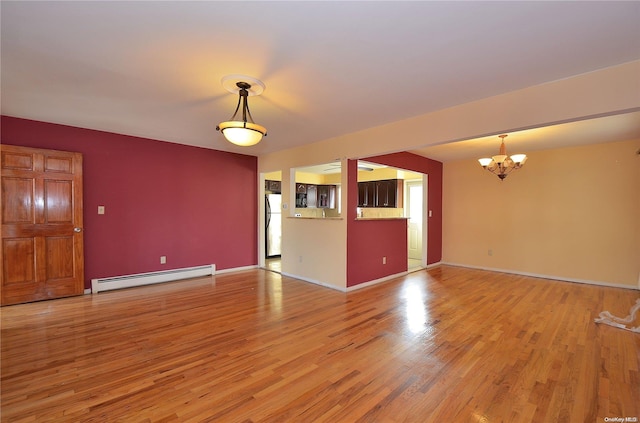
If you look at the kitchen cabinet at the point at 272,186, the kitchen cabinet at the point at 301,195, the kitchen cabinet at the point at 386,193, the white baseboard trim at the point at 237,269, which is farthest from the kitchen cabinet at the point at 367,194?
the white baseboard trim at the point at 237,269

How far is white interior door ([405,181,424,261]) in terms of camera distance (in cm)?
720

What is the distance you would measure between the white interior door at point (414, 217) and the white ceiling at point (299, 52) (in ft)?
13.6

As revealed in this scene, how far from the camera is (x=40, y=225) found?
3.62 meters

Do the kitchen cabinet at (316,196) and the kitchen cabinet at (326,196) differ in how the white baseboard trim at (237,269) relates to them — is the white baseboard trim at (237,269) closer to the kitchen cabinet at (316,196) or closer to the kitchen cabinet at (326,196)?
the kitchen cabinet at (316,196)

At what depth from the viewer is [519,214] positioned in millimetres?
5402

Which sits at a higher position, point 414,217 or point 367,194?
point 367,194

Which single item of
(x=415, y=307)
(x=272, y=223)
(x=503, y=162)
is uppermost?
(x=503, y=162)

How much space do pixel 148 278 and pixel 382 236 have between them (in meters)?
4.01

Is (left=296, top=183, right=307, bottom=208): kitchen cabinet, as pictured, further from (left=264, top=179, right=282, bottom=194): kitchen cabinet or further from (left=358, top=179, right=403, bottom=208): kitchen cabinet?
(left=358, top=179, right=403, bottom=208): kitchen cabinet

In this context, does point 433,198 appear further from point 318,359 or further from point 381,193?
point 318,359

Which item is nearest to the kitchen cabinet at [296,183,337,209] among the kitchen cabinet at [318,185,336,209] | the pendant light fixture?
the kitchen cabinet at [318,185,336,209]

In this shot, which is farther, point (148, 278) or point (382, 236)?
point (382, 236)

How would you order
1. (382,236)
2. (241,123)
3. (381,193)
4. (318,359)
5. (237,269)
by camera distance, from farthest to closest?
(381,193) < (237,269) < (382,236) < (241,123) < (318,359)

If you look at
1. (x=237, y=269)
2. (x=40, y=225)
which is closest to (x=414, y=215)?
(x=237, y=269)
